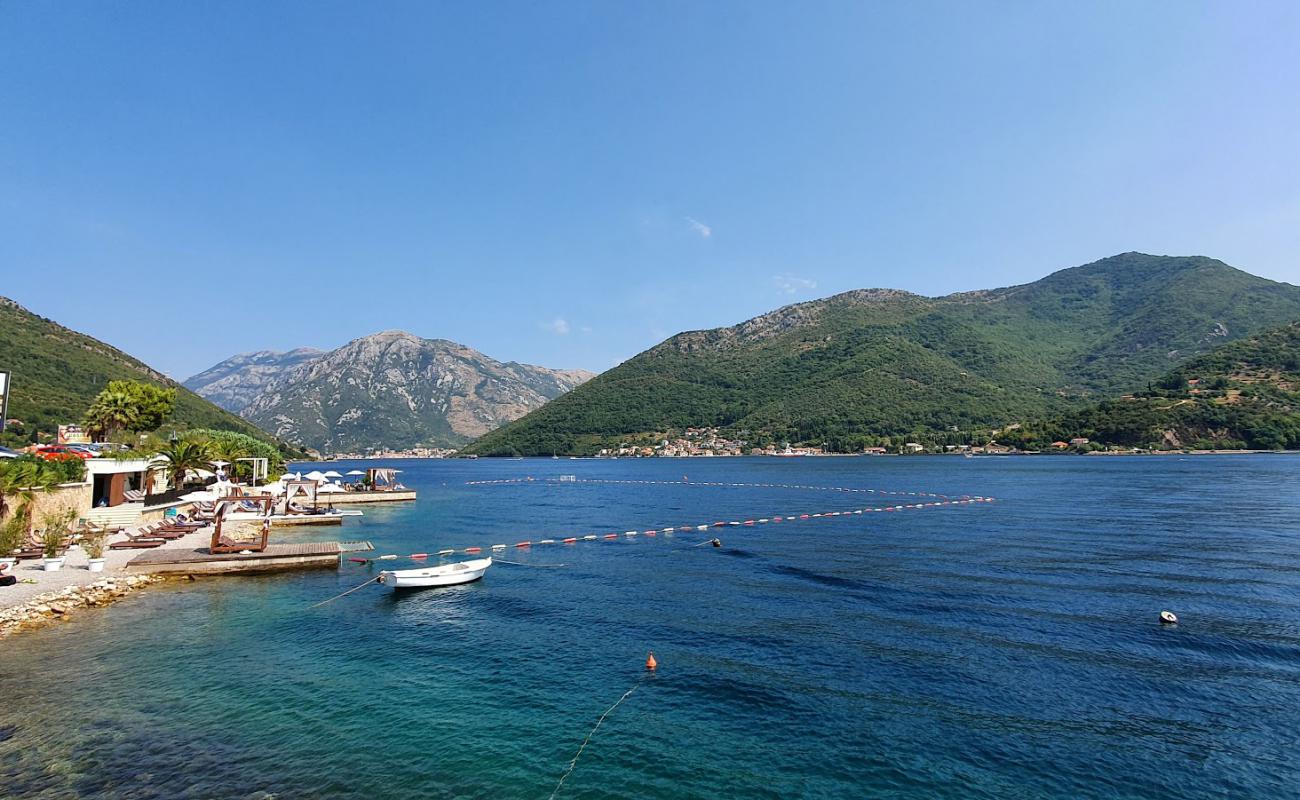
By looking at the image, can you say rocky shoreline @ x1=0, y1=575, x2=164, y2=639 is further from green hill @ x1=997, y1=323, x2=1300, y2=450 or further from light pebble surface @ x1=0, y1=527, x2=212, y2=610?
green hill @ x1=997, y1=323, x2=1300, y2=450

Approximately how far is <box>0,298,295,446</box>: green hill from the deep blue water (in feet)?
366

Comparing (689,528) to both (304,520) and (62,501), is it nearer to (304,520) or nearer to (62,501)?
(304,520)

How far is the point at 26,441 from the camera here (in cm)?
9250

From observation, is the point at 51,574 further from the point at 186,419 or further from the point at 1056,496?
the point at 186,419

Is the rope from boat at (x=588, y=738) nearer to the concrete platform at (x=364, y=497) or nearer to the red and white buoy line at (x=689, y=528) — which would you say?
the red and white buoy line at (x=689, y=528)

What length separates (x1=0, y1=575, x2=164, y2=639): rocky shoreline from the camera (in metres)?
21.0

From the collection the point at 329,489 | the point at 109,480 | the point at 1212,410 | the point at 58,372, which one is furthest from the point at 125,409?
the point at 1212,410

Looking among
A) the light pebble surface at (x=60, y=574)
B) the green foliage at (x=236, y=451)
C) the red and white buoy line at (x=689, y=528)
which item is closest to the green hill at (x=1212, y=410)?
the red and white buoy line at (x=689, y=528)

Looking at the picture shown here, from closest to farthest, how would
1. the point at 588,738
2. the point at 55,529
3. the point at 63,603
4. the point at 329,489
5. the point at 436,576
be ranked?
the point at 588,738 < the point at 63,603 < the point at 436,576 < the point at 55,529 < the point at 329,489

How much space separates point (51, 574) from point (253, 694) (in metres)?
18.4

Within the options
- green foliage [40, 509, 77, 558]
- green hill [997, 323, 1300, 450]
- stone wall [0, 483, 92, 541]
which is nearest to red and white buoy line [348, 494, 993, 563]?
green foliage [40, 509, 77, 558]

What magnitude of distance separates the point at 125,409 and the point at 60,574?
4208 cm

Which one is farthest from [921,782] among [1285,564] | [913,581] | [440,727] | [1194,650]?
[1285,564]

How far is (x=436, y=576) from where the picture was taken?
29891mm
